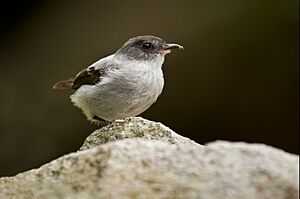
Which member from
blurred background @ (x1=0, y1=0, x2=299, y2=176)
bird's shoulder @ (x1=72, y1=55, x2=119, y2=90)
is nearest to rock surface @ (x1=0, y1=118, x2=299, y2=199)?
bird's shoulder @ (x1=72, y1=55, x2=119, y2=90)

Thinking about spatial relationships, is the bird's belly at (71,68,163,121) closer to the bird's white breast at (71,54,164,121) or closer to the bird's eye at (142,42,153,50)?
the bird's white breast at (71,54,164,121)

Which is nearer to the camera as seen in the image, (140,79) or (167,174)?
(167,174)

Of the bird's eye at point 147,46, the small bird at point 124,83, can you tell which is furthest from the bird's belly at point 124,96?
the bird's eye at point 147,46

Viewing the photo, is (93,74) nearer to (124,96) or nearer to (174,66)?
(124,96)

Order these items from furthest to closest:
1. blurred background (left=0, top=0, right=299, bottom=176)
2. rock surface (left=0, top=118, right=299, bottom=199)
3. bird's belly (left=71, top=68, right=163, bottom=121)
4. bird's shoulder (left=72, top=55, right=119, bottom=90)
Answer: blurred background (left=0, top=0, right=299, bottom=176) → bird's shoulder (left=72, top=55, right=119, bottom=90) → bird's belly (left=71, top=68, right=163, bottom=121) → rock surface (left=0, top=118, right=299, bottom=199)

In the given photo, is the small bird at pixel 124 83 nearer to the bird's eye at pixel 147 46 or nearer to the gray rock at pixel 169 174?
the bird's eye at pixel 147 46

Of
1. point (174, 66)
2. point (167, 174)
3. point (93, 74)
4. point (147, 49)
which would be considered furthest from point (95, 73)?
point (174, 66)

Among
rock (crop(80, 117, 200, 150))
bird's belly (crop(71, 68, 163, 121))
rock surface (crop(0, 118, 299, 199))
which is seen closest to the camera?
rock surface (crop(0, 118, 299, 199))
